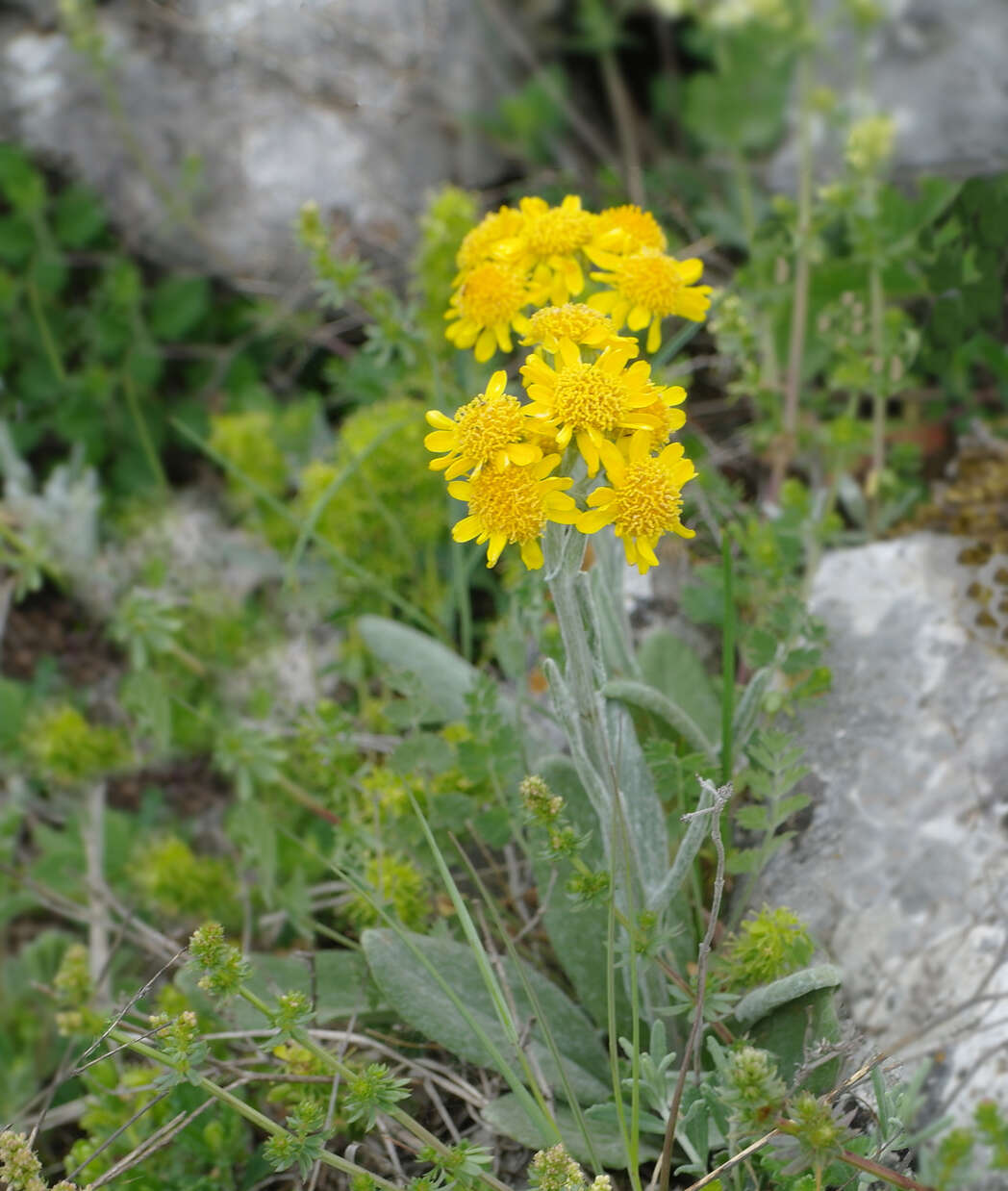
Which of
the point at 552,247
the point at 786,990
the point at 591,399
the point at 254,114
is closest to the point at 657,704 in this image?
the point at 786,990

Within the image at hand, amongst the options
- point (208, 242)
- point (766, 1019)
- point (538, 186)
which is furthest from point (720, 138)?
point (766, 1019)

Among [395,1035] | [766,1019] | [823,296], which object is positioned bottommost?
[395,1035]

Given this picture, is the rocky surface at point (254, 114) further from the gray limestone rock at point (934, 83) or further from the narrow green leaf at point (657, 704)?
the narrow green leaf at point (657, 704)

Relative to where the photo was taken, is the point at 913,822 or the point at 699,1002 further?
the point at 913,822

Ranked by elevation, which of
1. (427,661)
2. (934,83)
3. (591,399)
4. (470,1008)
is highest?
(934,83)

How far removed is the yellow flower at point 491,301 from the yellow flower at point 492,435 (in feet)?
0.87

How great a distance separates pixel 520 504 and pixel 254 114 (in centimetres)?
Answer: 275

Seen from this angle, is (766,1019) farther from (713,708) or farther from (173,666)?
(173,666)

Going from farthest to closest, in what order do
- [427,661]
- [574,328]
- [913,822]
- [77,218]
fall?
[77,218] → [427,661] → [913,822] → [574,328]

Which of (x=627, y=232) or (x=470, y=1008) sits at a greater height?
(x=627, y=232)

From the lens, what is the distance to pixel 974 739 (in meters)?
1.91

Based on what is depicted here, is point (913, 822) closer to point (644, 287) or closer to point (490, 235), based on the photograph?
point (644, 287)

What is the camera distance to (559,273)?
1604 mm

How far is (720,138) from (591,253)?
81.5 inches
